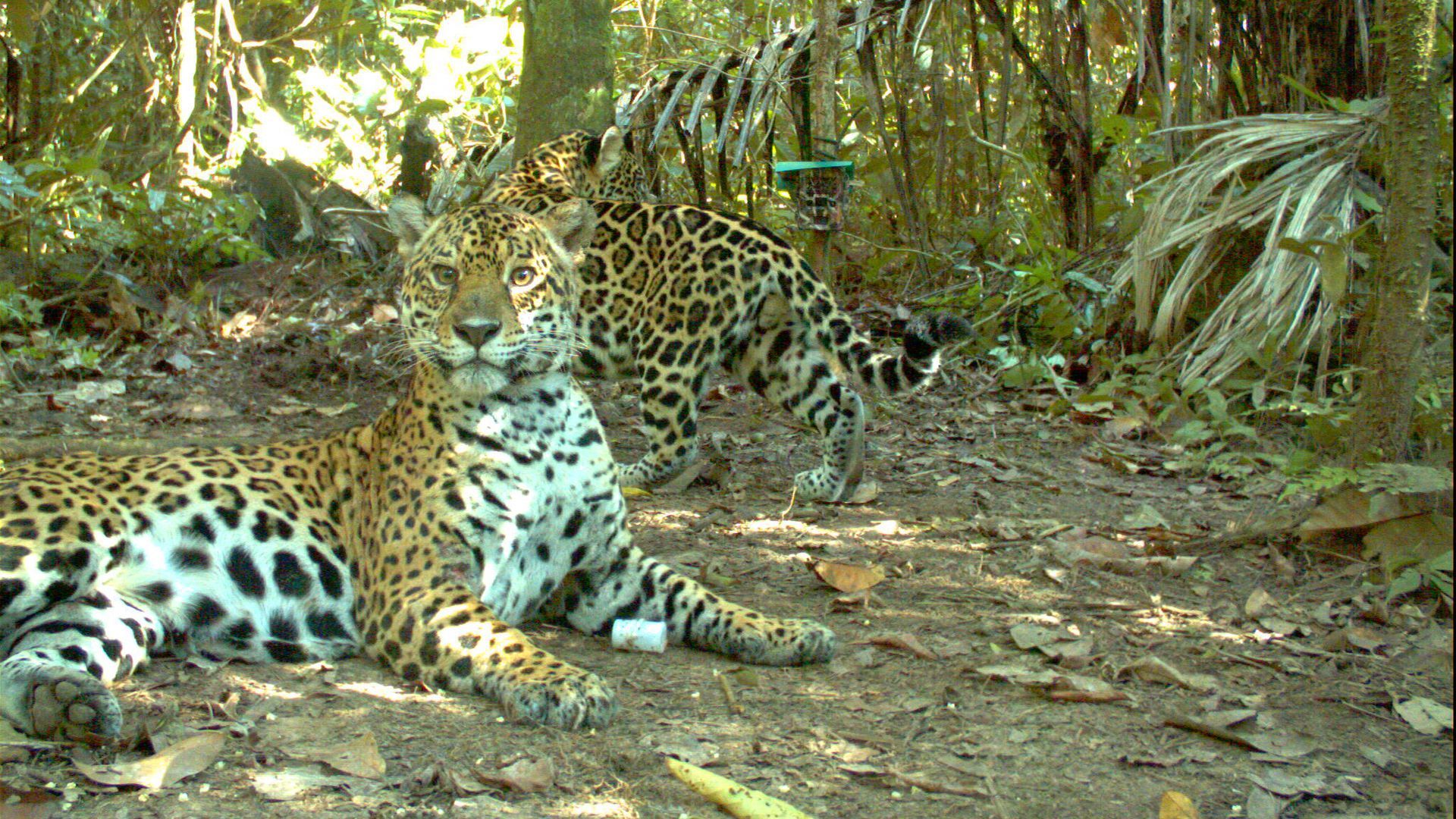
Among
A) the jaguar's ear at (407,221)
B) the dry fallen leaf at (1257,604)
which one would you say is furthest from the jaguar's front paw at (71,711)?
the dry fallen leaf at (1257,604)

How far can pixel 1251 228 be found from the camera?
24.9ft

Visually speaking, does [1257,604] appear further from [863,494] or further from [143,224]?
[143,224]

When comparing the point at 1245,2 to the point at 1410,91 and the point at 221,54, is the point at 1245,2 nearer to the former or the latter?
the point at 1410,91

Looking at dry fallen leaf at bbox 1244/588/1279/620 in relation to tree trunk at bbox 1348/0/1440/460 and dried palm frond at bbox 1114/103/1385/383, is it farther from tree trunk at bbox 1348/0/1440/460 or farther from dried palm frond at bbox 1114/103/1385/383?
dried palm frond at bbox 1114/103/1385/383

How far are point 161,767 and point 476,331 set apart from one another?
176cm

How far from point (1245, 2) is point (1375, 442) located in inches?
180

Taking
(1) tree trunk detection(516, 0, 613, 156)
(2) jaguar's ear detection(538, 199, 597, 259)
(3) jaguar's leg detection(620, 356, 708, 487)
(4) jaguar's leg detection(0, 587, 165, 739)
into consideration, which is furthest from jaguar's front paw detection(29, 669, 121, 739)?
(1) tree trunk detection(516, 0, 613, 156)

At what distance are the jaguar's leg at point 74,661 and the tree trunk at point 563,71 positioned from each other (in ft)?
18.0

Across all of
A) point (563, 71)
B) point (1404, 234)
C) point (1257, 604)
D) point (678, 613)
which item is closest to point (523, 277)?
point (678, 613)

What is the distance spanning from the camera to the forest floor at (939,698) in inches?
131

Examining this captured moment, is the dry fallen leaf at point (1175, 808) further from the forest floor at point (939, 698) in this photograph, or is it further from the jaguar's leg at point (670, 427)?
the jaguar's leg at point (670, 427)

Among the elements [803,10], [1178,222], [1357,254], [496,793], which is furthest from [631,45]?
[496,793]

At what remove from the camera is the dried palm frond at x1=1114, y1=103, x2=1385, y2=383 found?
7156mm

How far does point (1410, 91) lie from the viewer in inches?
182
